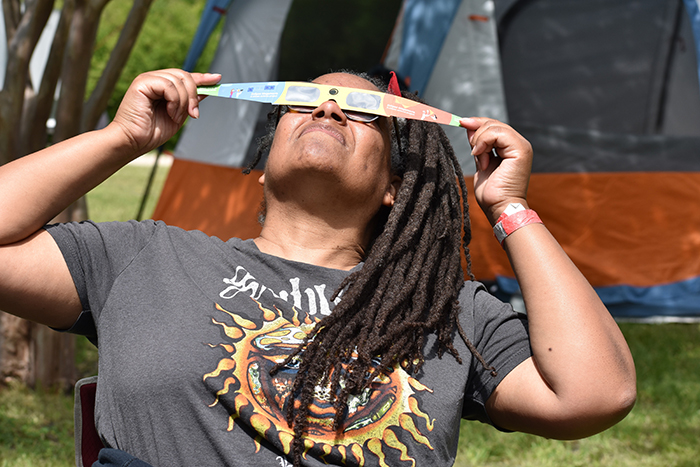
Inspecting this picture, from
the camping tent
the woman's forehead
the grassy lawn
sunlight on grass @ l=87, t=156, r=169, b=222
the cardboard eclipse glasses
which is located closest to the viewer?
the cardboard eclipse glasses

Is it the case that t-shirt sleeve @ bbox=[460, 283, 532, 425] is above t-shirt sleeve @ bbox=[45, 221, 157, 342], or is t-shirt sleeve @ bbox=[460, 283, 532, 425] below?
below

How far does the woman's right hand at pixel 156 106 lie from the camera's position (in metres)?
1.64

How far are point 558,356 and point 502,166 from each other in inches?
20.5

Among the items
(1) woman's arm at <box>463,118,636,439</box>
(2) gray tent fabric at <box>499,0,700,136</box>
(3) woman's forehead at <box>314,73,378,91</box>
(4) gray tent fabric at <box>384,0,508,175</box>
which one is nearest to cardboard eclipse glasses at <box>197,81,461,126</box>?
(3) woman's forehead at <box>314,73,378,91</box>

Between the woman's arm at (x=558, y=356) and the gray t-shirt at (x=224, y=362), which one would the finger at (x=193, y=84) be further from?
the woman's arm at (x=558, y=356)

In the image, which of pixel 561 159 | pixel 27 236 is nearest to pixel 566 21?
pixel 561 159

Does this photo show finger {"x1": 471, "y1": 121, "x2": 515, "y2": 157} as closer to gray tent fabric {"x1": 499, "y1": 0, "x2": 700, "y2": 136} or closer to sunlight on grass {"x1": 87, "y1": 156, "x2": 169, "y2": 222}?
gray tent fabric {"x1": 499, "y1": 0, "x2": 700, "y2": 136}

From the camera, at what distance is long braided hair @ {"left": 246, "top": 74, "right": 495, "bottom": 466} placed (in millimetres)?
1524

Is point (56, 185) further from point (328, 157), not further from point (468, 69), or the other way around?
point (468, 69)

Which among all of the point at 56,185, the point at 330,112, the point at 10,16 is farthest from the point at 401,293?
the point at 10,16

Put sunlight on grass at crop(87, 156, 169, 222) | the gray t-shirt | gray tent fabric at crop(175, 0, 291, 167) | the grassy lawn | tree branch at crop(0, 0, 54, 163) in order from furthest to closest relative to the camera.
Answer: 1. sunlight on grass at crop(87, 156, 169, 222)
2. gray tent fabric at crop(175, 0, 291, 167)
3. tree branch at crop(0, 0, 54, 163)
4. the grassy lawn
5. the gray t-shirt

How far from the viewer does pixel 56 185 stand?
153cm

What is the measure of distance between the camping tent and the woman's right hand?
3266 millimetres

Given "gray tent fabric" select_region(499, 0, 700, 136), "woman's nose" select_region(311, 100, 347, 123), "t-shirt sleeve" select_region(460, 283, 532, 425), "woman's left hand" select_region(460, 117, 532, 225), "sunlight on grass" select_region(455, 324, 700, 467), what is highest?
"woman's nose" select_region(311, 100, 347, 123)
